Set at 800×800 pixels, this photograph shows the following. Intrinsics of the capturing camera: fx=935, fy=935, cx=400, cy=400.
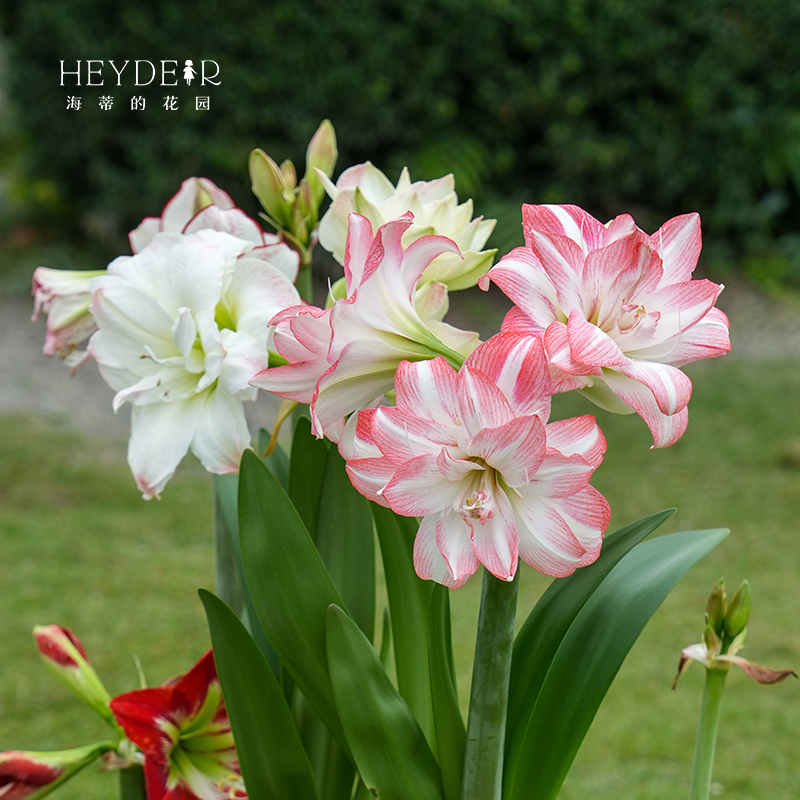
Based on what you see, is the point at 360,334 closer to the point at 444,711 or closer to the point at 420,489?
the point at 420,489

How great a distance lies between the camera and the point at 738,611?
759mm

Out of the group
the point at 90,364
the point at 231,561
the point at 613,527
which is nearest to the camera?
the point at 231,561

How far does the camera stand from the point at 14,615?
248 centimetres

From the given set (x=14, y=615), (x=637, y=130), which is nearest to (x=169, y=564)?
(x=14, y=615)

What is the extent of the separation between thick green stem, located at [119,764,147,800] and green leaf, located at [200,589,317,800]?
9cm

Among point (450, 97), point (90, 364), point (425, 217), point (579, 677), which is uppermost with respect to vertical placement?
point (450, 97)

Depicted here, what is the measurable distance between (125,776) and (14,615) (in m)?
1.90

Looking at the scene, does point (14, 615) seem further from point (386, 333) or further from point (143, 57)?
point (143, 57)

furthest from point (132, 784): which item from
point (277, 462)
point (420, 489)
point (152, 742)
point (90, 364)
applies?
point (90, 364)

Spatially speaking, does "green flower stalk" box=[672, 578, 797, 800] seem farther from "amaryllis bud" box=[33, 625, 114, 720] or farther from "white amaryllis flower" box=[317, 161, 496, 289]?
"amaryllis bud" box=[33, 625, 114, 720]

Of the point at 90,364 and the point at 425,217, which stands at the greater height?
the point at 90,364

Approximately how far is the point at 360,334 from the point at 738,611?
404 millimetres

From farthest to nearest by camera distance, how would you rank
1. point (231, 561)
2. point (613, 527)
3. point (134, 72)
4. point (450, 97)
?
point (450, 97) < point (134, 72) < point (613, 527) < point (231, 561)

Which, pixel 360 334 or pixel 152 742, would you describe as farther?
pixel 152 742
